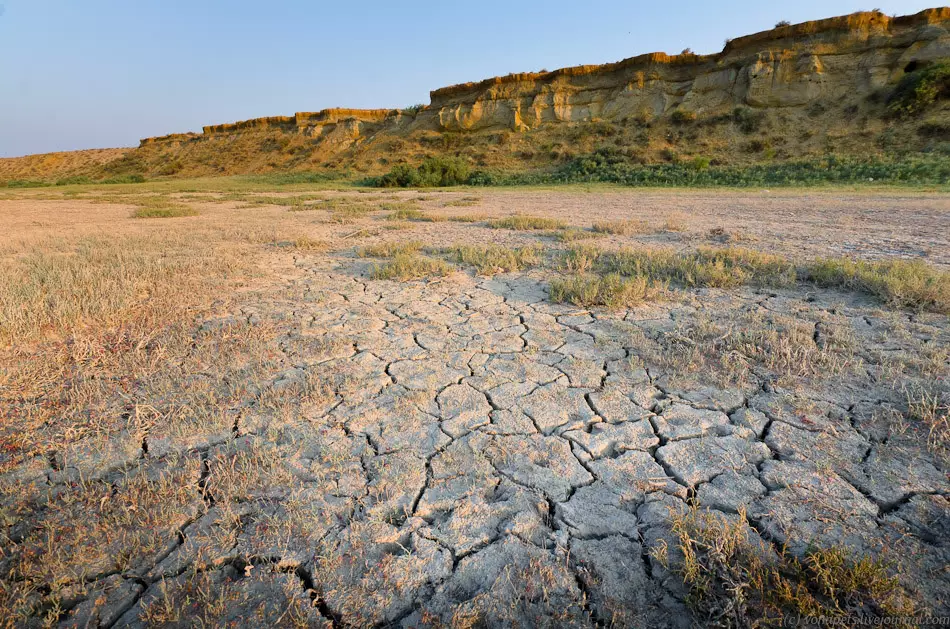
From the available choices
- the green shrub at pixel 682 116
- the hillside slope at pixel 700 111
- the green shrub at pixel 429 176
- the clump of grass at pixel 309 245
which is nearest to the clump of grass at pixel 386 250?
the clump of grass at pixel 309 245

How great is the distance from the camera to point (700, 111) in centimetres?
2755

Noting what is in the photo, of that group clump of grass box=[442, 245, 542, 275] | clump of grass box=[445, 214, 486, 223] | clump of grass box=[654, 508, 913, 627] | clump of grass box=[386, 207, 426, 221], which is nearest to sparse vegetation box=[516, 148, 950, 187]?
clump of grass box=[445, 214, 486, 223]

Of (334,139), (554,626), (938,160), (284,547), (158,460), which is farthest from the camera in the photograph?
(334,139)

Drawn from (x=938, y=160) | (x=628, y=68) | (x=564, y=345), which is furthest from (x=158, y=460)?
(x=628, y=68)

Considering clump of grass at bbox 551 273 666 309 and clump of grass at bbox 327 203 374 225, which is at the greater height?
clump of grass at bbox 327 203 374 225

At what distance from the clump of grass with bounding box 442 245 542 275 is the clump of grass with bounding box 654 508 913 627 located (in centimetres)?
397

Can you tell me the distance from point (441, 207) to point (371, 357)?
35.4ft

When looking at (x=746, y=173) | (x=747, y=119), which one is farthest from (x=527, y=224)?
(x=747, y=119)

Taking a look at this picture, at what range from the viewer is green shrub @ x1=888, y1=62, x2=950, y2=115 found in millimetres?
20625

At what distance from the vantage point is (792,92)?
82.6 feet

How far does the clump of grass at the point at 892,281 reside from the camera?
3.59 meters

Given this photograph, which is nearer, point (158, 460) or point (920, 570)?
point (920, 570)

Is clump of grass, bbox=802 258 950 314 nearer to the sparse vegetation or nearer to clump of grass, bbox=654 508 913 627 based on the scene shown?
clump of grass, bbox=654 508 913 627

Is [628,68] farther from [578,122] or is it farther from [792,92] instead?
[792,92]
